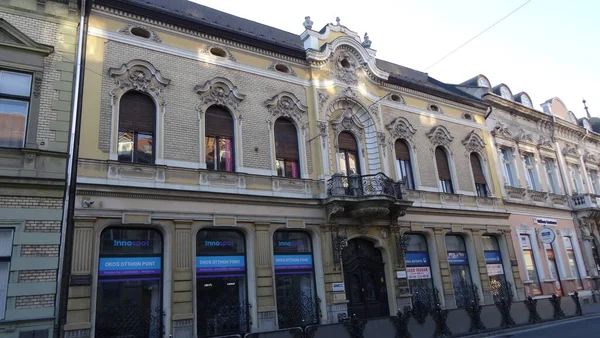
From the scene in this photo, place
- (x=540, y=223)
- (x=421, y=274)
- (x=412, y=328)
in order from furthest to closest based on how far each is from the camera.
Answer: (x=540, y=223)
(x=421, y=274)
(x=412, y=328)

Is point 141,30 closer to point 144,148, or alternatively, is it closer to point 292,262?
point 144,148

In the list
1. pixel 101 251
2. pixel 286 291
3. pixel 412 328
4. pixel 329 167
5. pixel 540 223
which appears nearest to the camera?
pixel 101 251

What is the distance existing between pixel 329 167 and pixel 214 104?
5024mm

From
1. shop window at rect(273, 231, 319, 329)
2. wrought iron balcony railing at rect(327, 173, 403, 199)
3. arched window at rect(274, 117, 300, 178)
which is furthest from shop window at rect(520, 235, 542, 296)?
arched window at rect(274, 117, 300, 178)

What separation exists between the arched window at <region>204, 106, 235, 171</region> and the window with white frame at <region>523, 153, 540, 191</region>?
59.6ft

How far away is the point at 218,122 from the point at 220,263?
194 inches

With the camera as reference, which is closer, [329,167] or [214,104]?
[214,104]

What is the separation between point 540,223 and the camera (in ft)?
80.3

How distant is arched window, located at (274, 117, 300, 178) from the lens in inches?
662

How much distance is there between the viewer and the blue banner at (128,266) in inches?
492

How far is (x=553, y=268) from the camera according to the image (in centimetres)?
2384

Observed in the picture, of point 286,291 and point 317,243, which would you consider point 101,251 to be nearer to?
point 286,291

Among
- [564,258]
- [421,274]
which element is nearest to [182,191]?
[421,274]

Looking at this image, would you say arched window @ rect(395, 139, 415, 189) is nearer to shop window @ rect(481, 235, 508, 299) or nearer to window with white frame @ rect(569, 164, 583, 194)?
shop window @ rect(481, 235, 508, 299)
